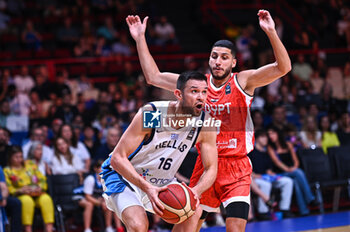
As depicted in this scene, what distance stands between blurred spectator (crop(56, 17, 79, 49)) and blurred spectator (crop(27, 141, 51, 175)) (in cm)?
585

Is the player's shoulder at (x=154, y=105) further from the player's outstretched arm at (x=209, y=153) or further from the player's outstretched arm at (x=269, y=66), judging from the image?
the player's outstretched arm at (x=269, y=66)

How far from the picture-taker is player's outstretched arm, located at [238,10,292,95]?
16.2 ft

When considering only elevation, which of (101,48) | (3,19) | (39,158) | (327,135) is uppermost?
(3,19)

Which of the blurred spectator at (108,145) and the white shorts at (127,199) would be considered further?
the blurred spectator at (108,145)

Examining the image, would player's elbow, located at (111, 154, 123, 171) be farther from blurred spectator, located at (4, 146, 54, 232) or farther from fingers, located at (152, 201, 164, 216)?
blurred spectator, located at (4, 146, 54, 232)

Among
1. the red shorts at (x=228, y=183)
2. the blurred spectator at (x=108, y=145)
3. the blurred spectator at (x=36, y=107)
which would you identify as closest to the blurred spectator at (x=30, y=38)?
the blurred spectator at (x=36, y=107)

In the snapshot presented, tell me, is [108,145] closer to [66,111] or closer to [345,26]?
[66,111]

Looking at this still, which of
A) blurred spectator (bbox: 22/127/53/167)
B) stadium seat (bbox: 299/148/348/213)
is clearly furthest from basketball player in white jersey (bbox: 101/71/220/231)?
stadium seat (bbox: 299/148/348/213)

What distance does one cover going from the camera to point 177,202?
4336mm

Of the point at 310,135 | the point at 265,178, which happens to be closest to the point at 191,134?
the point at 265,178

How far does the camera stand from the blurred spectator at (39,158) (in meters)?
8.74

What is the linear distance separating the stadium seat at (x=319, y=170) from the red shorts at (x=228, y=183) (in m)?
5.15

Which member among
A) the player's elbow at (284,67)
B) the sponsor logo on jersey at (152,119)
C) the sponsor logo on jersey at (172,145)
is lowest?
the sponsor logo on jersey at (172,145)

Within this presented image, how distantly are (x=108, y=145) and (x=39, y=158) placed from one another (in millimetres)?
1188
